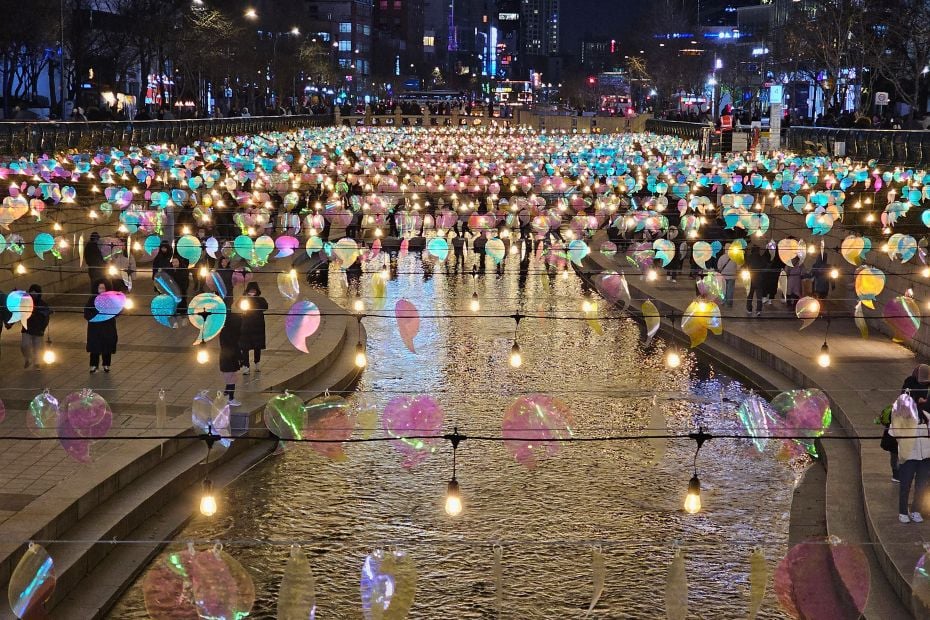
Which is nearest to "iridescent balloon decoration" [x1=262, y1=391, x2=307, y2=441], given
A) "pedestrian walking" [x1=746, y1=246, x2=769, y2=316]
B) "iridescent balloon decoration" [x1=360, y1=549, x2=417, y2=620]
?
"iridescent balloon decoration" [x1=360, y1=549, x2=417, y2=620]

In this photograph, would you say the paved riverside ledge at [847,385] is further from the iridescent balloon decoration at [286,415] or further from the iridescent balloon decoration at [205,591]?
the iridescent balloon decoration at [286,415]

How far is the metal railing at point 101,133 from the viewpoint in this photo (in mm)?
33625

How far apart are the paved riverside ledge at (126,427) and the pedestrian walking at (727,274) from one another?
Answer: 7.30m

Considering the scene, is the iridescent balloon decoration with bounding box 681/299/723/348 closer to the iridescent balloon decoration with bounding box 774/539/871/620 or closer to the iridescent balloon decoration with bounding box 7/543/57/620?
the iridescent balloon decoration with bounding box 774/539/871/620

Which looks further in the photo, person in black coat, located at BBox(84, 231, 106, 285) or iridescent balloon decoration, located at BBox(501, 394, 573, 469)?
person in black coat, located at BBox(84, 231, 106, 285)

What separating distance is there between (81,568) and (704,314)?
10140 millimetres

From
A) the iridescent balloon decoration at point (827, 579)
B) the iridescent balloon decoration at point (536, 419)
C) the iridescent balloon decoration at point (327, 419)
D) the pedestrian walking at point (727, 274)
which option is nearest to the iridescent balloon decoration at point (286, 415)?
the iridescent balloon decoration at point (327, 419)

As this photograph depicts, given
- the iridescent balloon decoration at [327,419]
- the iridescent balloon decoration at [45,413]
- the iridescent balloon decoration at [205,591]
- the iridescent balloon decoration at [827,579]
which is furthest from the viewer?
the iridescent balloon decoration at [45,413]

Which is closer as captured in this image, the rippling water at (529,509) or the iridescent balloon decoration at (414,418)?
the rippling water at (529,509)

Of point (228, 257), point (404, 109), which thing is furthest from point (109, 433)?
point (404, 109)

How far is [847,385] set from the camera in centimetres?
1834

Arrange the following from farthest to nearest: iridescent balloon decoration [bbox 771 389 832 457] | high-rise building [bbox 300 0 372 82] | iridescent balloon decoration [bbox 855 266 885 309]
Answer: high-rise building [bbox 300 0 372 82]
iridescent balloon decoration [bbox 855 266 885 309]
iridescent balloon decoration [bbox 771 389 832 457]

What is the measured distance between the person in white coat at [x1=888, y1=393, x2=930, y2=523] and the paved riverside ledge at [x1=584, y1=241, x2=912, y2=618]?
16 centimetres

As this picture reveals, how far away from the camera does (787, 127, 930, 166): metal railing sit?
111ft
